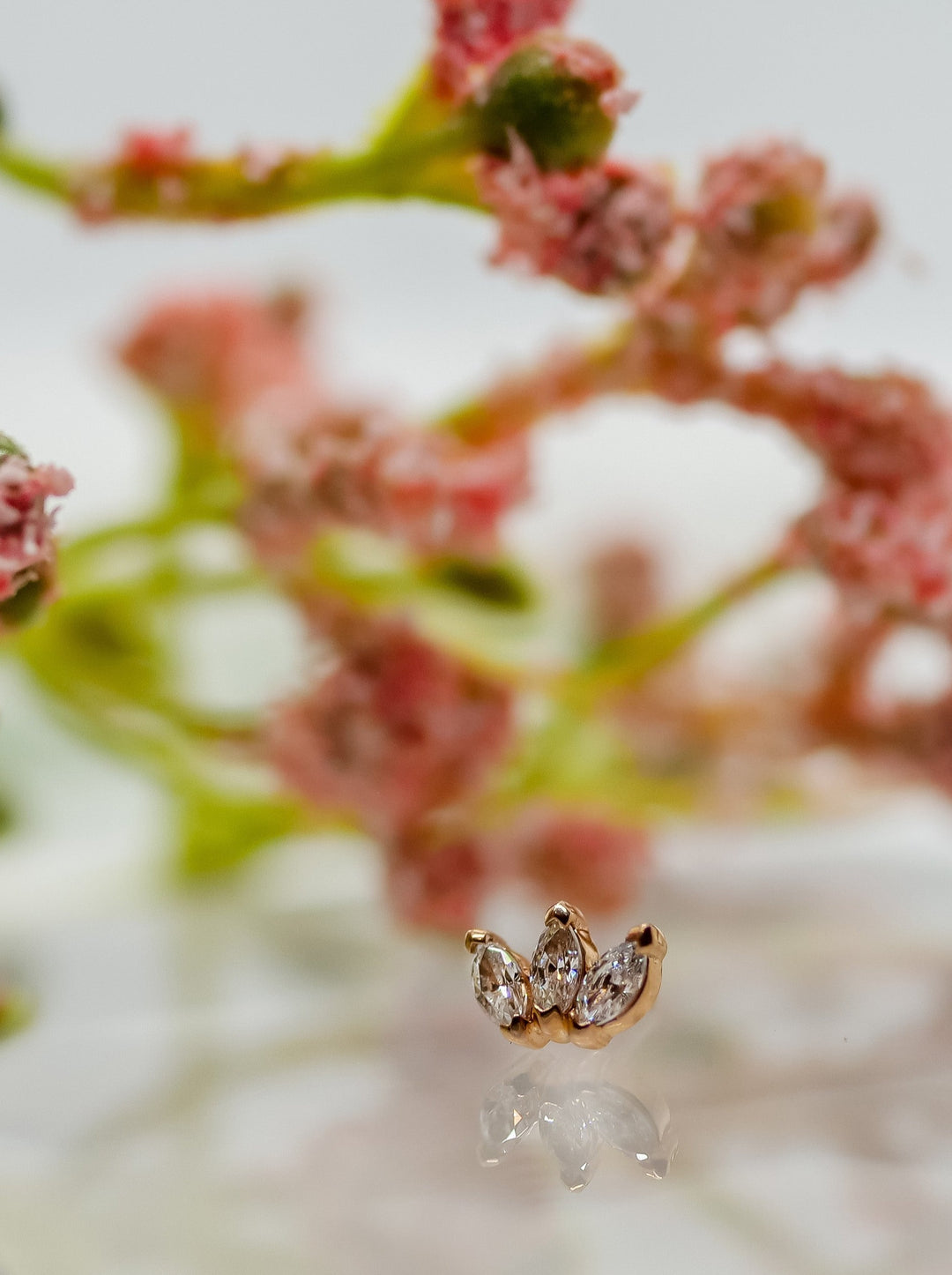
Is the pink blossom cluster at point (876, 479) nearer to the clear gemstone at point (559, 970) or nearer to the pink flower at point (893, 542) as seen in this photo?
the pink flower at point (893, 542)

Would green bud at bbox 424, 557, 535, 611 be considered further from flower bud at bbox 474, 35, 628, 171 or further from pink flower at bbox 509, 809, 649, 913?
flower bud at bbox 474, 35, 628, 171

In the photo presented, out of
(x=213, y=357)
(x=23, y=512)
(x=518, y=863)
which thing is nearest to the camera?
(x=23, y=512)

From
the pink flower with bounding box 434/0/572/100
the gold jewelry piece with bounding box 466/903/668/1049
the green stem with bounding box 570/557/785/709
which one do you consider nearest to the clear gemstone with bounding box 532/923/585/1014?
the gold jewelry piece with bounding box 466/903/668/1049

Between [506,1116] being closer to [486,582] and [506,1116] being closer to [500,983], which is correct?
[500,983]

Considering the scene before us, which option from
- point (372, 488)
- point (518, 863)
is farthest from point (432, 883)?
point (372, 488)

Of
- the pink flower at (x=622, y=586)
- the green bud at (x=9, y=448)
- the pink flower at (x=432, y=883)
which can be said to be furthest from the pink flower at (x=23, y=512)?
the pink flower at (x=622, y=586)

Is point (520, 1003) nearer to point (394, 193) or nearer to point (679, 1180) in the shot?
point (679, 1180)

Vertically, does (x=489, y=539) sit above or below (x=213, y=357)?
below
